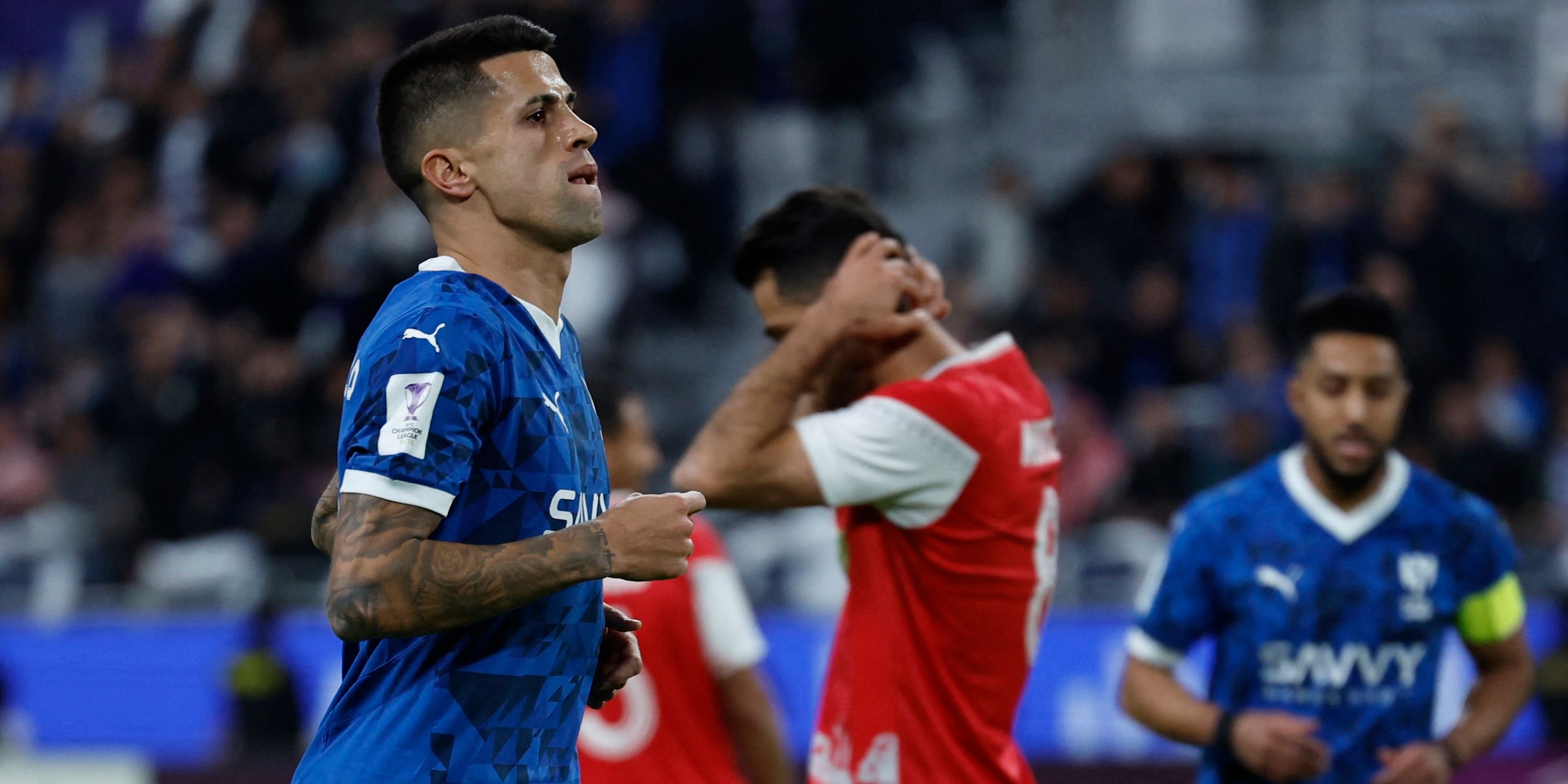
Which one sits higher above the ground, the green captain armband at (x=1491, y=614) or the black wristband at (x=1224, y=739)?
the green captain armband at (x=1491, y=614)

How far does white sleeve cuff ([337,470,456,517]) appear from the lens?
2578 mm

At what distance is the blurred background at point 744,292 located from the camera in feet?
30.1

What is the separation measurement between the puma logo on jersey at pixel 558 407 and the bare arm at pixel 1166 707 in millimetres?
2411

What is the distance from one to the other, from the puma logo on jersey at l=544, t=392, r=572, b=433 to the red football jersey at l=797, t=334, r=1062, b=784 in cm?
114

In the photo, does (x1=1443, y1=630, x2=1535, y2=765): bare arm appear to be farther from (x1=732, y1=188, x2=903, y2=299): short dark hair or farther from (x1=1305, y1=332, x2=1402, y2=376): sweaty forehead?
(x1=732, y1=188, x2=903, y2=299): short dark hair

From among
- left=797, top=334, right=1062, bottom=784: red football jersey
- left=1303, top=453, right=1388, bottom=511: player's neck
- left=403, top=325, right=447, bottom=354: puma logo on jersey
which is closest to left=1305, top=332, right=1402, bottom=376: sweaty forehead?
left=1303, top=453, right=1388, bottom=511: player's neck

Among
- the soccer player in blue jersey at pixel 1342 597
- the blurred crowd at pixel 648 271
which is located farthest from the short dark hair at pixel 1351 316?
the blurred crowd at pixel 648 271

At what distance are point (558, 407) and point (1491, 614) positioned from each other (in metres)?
3.08

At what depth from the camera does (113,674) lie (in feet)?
30.4

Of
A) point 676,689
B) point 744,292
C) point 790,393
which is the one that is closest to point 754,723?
point 676,689

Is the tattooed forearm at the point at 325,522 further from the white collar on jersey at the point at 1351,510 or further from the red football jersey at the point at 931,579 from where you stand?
the white collar on jersey at the point at 1351,510

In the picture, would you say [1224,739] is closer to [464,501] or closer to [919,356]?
[919,356]

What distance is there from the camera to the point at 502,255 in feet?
9.72

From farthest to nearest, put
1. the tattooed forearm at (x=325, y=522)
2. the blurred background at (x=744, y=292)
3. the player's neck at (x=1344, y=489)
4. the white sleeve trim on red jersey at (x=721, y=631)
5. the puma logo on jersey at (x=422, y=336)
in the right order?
the blurred background at (x=744, y=292) → the white sleeve trim on red jersey at (x=721, y=631) → the player's neck at (x=1344, y=489) → the tattooed forearm at (x=325, y=522) → the puma logo on jersey at (x=422, y=336)
